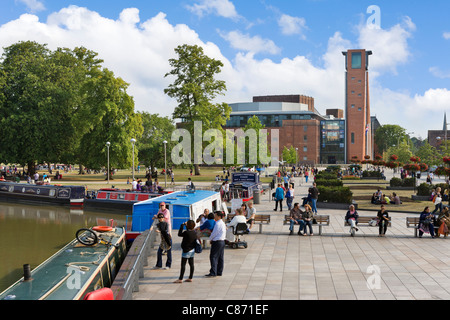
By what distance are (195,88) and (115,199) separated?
31288 millimetres

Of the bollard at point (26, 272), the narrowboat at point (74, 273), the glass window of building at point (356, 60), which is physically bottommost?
the narrowboat at point (74, 273)

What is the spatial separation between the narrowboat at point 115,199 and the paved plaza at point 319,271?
57.4 feet

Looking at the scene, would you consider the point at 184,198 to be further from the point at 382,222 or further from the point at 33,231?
the point at 33,231

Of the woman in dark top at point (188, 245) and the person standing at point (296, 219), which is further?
the person standing at point (296, 219)

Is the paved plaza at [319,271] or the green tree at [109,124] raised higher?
the green tree at [109,124]

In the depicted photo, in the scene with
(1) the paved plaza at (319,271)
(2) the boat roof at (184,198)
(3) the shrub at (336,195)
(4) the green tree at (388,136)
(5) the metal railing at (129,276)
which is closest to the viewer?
(5) the metal railing at (129,276)

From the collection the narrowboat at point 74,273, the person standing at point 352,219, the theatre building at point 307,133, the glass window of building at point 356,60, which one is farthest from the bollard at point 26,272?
the glass window of building at point 356,60

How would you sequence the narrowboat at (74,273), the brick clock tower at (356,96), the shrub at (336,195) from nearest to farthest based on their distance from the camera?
the narrowboat at (74,273), the shrub at (336,195), the brick clock tower at (356,96)

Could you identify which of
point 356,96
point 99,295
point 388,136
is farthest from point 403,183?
point 388,136

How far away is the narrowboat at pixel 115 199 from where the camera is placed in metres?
34.9

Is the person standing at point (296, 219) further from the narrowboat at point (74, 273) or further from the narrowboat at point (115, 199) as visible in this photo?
the narrowboat at point (115, 199)
